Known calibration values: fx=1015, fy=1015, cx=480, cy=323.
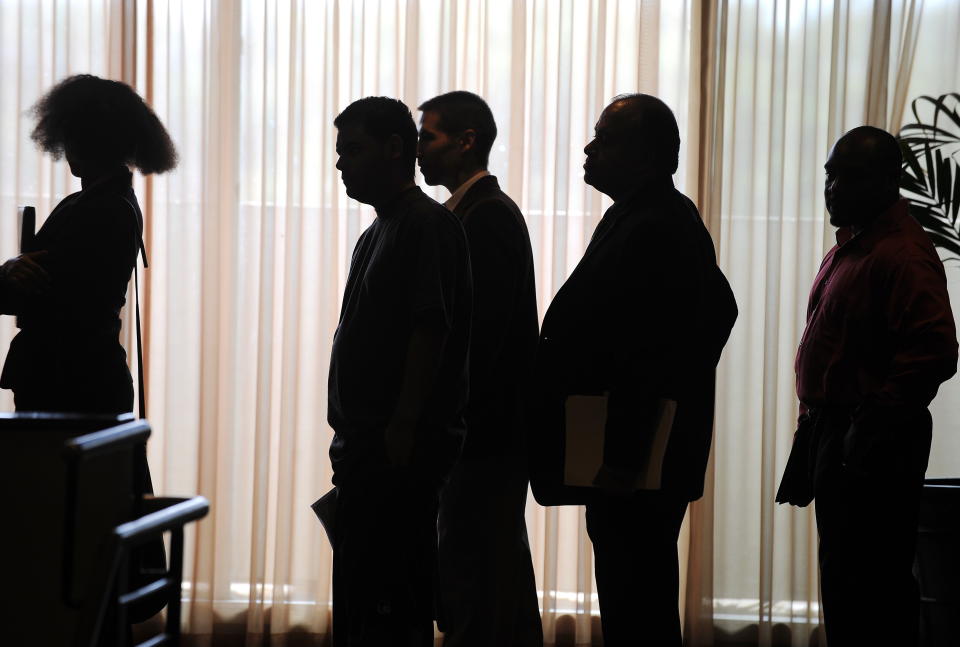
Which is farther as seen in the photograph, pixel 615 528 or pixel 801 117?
pixel 801 117

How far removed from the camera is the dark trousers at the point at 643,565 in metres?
2.10

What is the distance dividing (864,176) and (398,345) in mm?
1207

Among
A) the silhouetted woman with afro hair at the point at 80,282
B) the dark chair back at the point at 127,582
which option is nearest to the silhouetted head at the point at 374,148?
the silhouetted woman with afro hair at the point at 80,282

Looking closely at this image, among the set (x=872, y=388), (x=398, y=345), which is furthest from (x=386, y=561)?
(x=872, y=388)

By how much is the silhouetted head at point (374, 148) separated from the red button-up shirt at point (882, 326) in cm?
106

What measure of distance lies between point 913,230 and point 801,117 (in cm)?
99

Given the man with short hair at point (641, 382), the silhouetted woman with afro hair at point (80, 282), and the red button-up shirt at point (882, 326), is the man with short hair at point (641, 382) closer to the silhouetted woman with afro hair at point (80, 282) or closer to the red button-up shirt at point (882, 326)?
the red button-up shirt at point (882, 326)

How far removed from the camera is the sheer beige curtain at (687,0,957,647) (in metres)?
3.25

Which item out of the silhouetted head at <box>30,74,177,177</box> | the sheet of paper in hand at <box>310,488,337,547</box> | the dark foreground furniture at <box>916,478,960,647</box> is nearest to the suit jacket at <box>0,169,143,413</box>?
the silhouetted head at <box>30,74,177,177</box>

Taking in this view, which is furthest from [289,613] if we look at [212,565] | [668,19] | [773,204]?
[668,19]

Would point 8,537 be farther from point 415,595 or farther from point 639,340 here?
point 639,340

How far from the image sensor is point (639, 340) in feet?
6.75

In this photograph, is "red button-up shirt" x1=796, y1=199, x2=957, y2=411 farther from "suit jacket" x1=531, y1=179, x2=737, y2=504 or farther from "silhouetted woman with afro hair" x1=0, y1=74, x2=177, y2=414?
"silhouetted woman with afro hair" x1=0, y1=74, x2=177, y2=414

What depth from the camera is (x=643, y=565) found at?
210 cm
